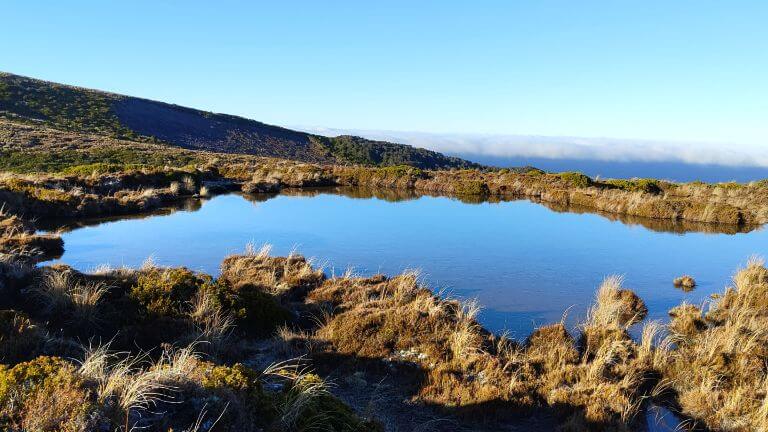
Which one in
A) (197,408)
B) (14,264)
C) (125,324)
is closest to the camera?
(197,408)

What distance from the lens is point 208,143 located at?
6550 cm

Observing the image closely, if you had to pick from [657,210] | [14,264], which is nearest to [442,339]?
[14,264]

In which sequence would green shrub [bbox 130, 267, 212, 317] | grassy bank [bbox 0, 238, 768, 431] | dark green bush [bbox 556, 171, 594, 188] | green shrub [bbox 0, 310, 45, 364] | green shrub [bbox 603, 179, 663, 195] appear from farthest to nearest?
1. dark green bush [bbox 556, 171, 594, 188]
2. green shrub [bbox 603, 179, 663, 195]
3. green shrub [bbox 130, 267, 212, 317]
4. green shrub [bbox 0, 310, 45, 364]
5. grassy bank [bbox 0, 238, 768, 431]

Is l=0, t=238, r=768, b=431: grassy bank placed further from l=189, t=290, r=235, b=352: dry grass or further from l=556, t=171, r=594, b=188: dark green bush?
l=556, t=171, r=594, b=188: dark green bush

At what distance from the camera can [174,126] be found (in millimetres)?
68188

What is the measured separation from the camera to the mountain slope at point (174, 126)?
5716 centimetres

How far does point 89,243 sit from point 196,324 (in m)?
8.95

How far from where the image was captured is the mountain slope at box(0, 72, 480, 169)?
57.2 meters

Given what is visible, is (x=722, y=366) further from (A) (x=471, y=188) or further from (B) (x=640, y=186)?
(B) (x=640, y=186)

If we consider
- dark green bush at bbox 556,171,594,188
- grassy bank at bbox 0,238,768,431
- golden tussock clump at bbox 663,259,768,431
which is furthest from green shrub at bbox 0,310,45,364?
dark green bush at bbox 556,171,594,188

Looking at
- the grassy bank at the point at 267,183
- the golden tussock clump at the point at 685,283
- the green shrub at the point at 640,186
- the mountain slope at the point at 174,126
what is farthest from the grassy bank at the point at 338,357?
the mountain slope at the point at 174,126

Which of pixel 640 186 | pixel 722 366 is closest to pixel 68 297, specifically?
pixel 722 366

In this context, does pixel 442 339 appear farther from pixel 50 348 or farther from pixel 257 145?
pixel 257 145

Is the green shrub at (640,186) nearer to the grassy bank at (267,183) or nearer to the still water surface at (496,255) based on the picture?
the grassy bank at (267,183)
